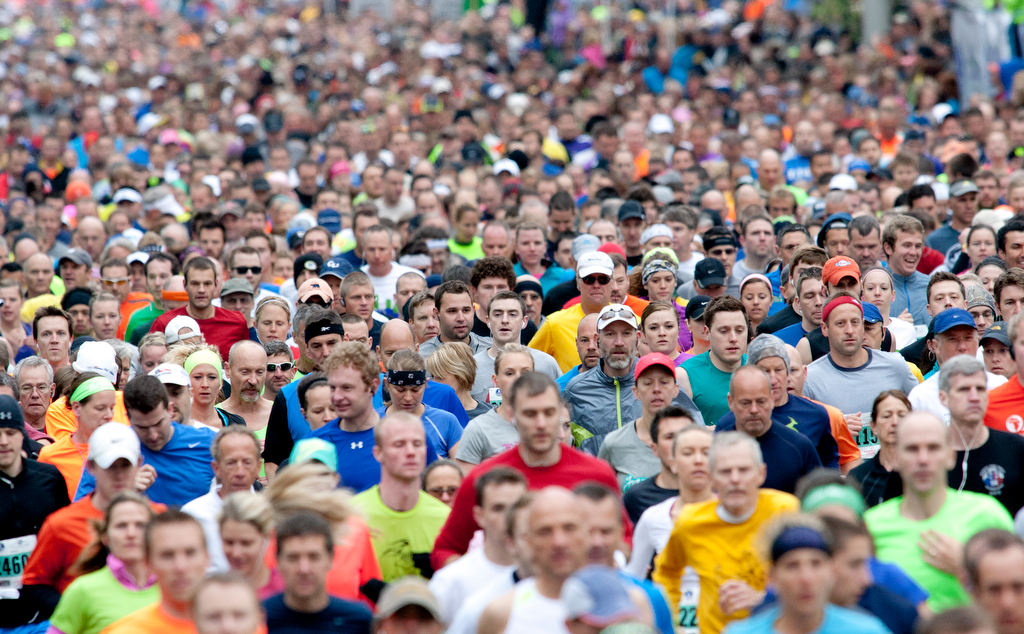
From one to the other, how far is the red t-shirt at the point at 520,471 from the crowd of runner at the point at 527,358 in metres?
0.02

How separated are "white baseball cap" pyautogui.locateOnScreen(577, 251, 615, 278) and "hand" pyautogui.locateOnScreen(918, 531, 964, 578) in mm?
4495

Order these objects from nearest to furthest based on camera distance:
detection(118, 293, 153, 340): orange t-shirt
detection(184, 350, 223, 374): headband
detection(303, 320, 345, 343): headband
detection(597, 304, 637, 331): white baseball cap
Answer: detection(597, 304, 637, 331): white baseball cap < detection(184, 350, 223, 374): headband < detection(303, 320, 345, 343): headband < detection(118, 293, 153, 340): orange t-shirt

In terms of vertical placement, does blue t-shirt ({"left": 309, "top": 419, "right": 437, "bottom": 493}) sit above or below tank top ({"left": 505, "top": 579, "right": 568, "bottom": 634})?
above

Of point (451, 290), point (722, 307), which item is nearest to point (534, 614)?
point (722, 307)

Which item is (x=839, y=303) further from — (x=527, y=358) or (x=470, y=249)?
(x=470, y=249)

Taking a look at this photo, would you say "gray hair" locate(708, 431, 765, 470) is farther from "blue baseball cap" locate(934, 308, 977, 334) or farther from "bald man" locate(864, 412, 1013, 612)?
"blue baseball cap" locate(934, 308, 977, 334)

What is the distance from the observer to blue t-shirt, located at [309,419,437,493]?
24.1ft

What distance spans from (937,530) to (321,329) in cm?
456

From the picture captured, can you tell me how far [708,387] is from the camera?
27.9 feet

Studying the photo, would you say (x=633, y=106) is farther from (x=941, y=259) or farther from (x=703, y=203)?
(x=941, y=259)

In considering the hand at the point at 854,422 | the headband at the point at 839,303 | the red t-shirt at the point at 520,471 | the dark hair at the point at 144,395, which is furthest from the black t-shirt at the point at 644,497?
the dark hair at the point at 144,395

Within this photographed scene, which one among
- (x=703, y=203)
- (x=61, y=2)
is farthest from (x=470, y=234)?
(x=61, y=2)

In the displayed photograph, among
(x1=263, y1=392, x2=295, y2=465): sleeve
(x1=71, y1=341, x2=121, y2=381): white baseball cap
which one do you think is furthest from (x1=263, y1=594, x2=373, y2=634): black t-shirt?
(x1=71, y1=341, x2=121, y2=381): white baseball cap

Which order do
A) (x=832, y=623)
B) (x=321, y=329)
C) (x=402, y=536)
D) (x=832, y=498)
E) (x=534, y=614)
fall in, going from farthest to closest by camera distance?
(x=321, y=329) → (x=402, y=536) → (x=832, y=498) → (x=534, y=614) → (x=832, y=623)
